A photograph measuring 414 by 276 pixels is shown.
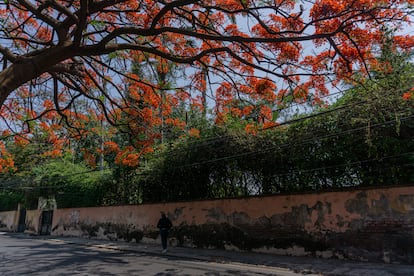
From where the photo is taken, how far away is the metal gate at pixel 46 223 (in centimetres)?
2164

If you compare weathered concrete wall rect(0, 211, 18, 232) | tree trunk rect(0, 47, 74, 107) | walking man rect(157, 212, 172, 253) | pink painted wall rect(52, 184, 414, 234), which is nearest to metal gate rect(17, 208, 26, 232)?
weathered concrete wall rect(0, 211, 18, 232)

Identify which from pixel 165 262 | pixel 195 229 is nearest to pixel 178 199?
pixel 195 229

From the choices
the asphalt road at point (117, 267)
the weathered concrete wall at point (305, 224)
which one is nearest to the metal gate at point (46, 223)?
the weathered concrete wall at point (305, 224)

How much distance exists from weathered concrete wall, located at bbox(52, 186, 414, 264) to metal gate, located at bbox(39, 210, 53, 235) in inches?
408

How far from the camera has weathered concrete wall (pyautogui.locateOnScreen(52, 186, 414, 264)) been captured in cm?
785

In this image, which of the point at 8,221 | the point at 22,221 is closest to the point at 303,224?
the point at 22,221

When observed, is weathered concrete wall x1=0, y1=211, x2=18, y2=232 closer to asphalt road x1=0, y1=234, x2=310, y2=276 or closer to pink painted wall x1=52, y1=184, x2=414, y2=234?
pink painted wall x1=52, y1=184, x2=414, y2=234

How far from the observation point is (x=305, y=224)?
9430 millimetres

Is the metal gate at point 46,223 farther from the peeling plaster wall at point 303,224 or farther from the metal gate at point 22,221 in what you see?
the peeling plaster wall at point 303,224

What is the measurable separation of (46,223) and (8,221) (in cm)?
825

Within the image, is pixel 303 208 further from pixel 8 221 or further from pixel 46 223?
pixel 8 221

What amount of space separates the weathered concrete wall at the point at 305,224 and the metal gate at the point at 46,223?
10.4m

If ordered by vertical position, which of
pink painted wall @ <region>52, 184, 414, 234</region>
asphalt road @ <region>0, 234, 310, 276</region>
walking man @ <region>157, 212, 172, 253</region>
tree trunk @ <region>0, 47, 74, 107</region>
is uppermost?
tree trunk @ <region>0, 47, 74, 107</region>

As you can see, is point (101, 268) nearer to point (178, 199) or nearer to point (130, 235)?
point (178, 199)
